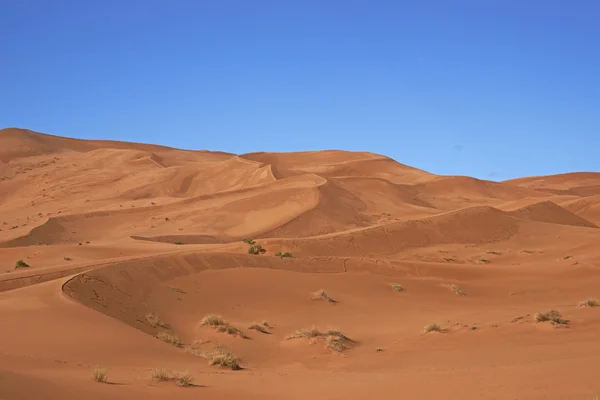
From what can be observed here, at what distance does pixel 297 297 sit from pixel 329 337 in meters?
5.29

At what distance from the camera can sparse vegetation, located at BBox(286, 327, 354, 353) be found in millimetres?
14703

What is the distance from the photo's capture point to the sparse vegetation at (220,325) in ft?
51.9

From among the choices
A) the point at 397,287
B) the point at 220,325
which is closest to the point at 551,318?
the point at 397,287

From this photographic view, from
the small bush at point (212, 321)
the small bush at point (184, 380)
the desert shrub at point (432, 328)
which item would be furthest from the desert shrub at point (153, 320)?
the small bush at point (184, 380)

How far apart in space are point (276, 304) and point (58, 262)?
35.6 ft

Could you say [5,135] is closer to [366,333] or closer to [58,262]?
[58,262]

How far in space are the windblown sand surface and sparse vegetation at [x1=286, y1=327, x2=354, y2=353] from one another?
0.05m

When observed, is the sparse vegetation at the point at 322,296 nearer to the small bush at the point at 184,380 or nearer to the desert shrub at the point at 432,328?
the desert shrub at the point at 432,328

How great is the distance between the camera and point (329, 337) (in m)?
15.0

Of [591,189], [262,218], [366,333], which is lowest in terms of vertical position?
[366,333]

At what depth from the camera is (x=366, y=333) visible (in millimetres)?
16812

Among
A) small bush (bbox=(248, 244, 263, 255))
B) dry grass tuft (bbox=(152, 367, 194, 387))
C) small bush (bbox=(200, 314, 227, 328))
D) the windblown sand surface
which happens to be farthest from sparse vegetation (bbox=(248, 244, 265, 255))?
dry grass tuft (bbox=(152, 367, 194, 387))

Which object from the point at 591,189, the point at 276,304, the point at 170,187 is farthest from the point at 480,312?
the point at 591,189

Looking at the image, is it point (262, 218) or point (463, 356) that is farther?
point (262, 218)
